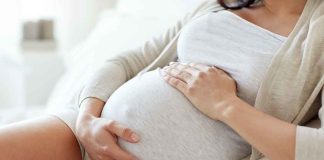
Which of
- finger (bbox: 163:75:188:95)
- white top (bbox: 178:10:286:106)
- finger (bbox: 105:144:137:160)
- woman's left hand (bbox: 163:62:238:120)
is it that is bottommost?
finger (bbox: 105:144:137:160)

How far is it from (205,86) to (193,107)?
0.05 m

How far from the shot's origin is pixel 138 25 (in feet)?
5.48

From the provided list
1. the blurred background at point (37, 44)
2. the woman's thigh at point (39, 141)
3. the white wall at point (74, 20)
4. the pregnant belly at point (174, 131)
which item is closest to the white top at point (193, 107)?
the pregnant belly at point (174, 131)

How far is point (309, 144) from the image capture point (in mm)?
825

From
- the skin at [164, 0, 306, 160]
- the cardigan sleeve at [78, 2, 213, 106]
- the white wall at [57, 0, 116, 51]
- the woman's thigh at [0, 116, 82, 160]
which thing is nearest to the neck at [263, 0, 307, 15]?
the skin at [164, 0, 306, 160]

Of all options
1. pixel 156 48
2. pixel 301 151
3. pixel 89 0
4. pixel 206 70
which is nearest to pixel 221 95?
pixel 206 70

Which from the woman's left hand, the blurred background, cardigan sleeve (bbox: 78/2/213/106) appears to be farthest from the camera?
the blurred background

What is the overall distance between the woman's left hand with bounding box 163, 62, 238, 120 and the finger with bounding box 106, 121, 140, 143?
14 cm

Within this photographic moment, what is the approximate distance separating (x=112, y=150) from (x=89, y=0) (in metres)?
1.45

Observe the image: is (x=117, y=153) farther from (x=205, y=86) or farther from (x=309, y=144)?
(x=309, y=144)

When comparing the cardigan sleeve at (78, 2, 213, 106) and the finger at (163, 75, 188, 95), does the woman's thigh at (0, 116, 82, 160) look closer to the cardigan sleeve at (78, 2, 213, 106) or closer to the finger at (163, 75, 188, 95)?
the cardigan sleeve at (78, 2, 213, 106)

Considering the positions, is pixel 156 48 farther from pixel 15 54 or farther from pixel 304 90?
pixel 15 54

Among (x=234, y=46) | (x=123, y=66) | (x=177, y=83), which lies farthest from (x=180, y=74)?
(x=123, y=66)

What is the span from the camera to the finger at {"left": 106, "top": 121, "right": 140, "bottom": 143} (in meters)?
0.98
